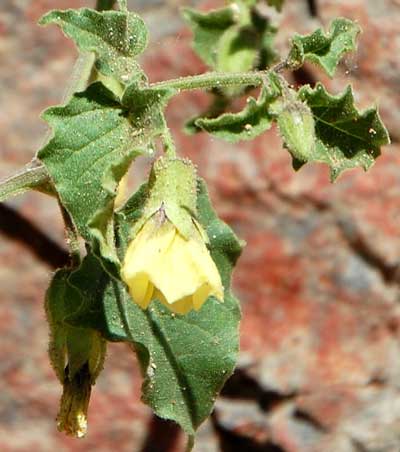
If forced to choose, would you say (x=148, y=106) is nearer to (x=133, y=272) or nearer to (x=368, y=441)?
(x=133, y=272)

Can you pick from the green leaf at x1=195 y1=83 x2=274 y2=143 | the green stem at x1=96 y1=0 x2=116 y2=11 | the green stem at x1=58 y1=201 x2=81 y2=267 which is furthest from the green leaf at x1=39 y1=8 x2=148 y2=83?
the green stem at x1=96 y1=0 x2=116 y2=11

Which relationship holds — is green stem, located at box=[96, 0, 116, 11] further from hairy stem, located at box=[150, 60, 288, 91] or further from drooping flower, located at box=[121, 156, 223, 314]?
drooping flower, located at box=[121, 156, 223, 314]

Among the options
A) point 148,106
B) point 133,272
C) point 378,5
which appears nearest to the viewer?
point 133,272

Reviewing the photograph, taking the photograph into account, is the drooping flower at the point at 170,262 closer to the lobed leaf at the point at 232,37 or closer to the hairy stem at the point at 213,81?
the hairy stem at the point at 213,81

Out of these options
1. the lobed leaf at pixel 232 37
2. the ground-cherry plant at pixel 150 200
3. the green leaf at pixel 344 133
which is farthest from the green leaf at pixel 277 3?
the green leaf at pixel 344 133

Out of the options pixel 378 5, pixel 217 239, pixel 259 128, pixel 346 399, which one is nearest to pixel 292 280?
pixel 346 399

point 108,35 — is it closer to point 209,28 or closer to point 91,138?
point 91,138
